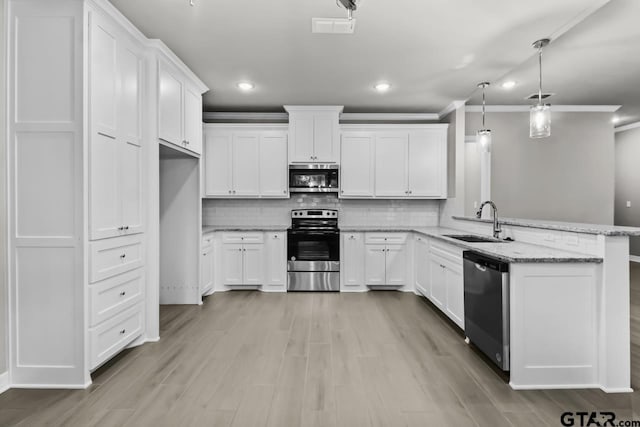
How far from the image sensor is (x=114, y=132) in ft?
8.55

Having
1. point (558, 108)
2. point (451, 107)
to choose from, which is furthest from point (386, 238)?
point (558, 108)

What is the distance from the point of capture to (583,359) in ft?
7.60

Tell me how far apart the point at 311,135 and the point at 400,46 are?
2.10 meters

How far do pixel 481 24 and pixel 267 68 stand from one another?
2.05m

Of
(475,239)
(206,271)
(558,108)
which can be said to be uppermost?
(558,108)

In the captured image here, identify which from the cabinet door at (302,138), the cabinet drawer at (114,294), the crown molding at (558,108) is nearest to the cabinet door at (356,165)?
the cabinet door at (302,138)

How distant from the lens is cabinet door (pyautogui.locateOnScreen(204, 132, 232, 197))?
5.13 metres

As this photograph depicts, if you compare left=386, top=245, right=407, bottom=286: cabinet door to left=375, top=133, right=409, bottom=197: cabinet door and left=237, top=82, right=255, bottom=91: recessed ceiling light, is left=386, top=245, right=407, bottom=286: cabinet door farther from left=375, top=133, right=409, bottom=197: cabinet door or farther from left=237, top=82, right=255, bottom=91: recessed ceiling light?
left=237, top=82, right=255, bottom=91: recessed ceiling light

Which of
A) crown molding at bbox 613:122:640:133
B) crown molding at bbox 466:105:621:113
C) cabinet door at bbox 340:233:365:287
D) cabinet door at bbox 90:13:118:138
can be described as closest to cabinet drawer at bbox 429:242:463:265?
cabinet door at bbox 340:233:365:287

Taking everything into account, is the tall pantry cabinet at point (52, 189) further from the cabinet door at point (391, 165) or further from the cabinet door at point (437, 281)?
the cabinet door at point (391, 165)

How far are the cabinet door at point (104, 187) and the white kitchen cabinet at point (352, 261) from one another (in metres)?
2.98

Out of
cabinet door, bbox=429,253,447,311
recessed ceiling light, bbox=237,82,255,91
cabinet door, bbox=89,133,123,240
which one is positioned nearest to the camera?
cabinet door, bbox=89,133,123,240

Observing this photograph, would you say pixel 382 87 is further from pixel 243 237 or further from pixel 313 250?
pixel 243 237

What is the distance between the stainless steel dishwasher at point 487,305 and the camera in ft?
7.78
